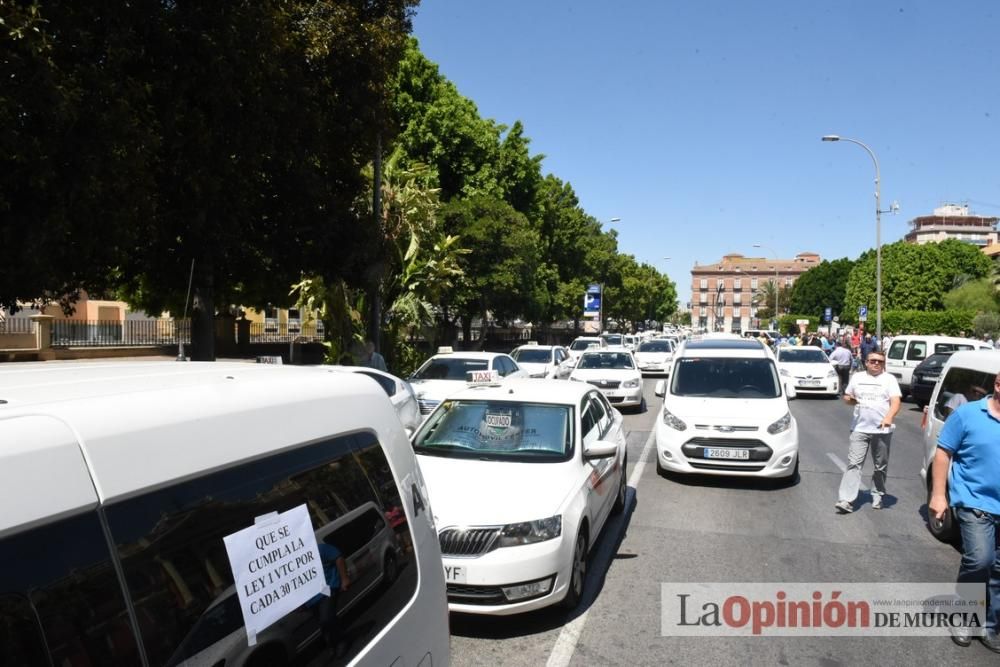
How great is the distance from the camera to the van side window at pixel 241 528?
155 centimetres

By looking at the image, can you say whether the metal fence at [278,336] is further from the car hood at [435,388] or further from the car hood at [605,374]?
the car hood at [435,388]

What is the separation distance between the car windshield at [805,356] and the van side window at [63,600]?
73.7 feet

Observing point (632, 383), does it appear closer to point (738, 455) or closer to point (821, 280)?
point (738, 455)

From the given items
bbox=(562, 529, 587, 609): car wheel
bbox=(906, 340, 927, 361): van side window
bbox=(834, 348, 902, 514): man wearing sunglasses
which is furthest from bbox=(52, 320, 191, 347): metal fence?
bbox=(906, 340, 927, 361): van side window

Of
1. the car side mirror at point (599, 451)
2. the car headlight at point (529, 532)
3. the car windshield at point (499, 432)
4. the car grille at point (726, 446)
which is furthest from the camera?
the car grille at point (726, 446)

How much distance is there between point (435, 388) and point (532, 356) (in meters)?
9.16

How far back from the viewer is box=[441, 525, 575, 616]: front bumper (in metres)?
4.75

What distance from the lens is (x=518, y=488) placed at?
536cm

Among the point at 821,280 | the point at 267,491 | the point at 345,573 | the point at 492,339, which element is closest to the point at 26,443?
the point at 267,491

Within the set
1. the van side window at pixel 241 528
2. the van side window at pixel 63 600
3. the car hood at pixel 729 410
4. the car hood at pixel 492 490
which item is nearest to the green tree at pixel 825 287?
the car hood at pixel 729 410

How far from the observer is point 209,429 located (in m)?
1.78

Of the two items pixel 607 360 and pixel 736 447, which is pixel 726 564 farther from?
pixel 607 360

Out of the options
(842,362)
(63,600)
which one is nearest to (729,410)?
(63,600)

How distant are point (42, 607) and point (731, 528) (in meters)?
7.12
